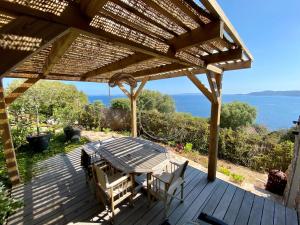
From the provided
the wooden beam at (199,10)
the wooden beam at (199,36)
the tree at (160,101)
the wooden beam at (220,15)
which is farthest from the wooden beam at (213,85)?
the tree at (160,101)

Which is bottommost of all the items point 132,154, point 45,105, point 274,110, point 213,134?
point 274,110

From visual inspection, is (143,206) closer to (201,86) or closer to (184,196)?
(184,196)

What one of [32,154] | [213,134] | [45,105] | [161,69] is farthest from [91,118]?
[213,134]

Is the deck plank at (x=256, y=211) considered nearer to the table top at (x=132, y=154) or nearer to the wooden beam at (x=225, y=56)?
the table top at (x=132, y=154)

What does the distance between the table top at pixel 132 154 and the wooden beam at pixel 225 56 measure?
6.69 ft

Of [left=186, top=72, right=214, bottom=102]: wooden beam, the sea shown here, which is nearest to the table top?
[left=186, top=72, right=214, bottom=102]: wooden beam

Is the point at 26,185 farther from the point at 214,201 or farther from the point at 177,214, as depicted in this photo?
the point at 214,201

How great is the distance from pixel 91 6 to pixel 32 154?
589 centimetres

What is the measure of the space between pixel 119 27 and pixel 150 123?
6.88m

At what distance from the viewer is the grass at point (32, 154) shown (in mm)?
4281

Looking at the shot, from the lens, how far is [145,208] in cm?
307

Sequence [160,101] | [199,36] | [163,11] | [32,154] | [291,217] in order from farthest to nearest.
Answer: [160,101]
[32,154]
[291,217]
[199,36]
[163,11]

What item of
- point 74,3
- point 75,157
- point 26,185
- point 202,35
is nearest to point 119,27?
point 74,3

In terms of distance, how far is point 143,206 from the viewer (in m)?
3.12
